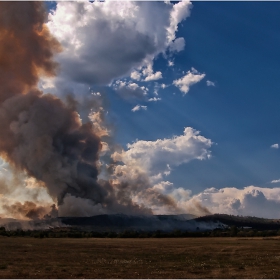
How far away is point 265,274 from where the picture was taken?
3800 cm

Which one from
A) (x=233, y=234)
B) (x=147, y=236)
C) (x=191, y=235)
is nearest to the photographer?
(x=147, y=236)

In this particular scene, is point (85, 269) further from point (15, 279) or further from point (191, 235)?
point (191, 235)

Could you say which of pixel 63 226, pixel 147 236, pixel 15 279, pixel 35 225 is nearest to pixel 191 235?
pixel 147 236

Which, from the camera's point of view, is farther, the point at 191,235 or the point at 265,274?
the point at 191,235

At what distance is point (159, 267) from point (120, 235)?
113935 mm

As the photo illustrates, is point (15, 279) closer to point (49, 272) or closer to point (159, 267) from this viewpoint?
point (49, 272)

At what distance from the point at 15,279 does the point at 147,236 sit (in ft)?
397

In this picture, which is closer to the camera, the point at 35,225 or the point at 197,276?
the point at 197,276

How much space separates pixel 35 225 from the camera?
200 meters

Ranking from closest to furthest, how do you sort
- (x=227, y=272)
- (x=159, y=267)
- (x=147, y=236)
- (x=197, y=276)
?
(x=197, y=276), (x=227, y=272), (x=159, y=267), (x=147, y=236)

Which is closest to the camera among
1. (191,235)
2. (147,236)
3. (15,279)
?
(15,279)

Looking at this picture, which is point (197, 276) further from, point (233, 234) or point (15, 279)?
point (233, 234)

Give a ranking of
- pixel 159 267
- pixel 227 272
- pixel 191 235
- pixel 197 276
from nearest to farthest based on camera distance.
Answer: pixel 197 276
pixel 227 272
pixel 159 267
pixel 191 235

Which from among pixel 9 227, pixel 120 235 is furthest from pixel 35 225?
pixel 120 235
